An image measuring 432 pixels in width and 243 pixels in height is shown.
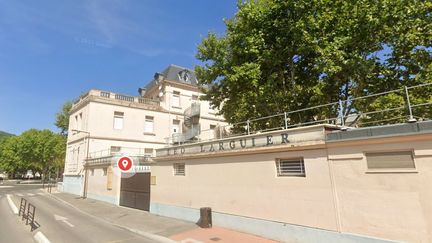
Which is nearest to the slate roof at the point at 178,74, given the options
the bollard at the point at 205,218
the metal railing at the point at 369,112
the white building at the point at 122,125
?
the white building at the point at 122,125

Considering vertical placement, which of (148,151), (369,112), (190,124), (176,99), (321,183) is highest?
(176,99)

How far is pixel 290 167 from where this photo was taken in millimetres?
9633

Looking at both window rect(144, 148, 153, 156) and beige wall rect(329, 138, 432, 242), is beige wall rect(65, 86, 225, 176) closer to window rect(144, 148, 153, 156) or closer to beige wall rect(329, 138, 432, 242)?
window rect(144, 148, 153, 156)

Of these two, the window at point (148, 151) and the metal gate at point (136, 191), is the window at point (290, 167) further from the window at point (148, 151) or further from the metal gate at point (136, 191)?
the window at point (148, 151)

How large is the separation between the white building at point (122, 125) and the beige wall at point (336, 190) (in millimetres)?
10979

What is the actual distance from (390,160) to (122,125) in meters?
24.8

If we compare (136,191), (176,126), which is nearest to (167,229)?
(136,191)

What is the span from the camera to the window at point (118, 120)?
89.5 feet

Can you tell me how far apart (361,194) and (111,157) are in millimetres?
18723

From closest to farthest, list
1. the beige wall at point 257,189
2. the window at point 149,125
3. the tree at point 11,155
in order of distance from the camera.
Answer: the beige wall at point 257,189, the window at point 149,125, the tree at point 11,155

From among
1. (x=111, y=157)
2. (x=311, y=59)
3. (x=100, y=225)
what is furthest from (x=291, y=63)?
(x=111, y=157)

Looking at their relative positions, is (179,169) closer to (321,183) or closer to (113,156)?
(321,183)

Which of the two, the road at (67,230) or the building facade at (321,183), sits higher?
the building facade at (321,183)

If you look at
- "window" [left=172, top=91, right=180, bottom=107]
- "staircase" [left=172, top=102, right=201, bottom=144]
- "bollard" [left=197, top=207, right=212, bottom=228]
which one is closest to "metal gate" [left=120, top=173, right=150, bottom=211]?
"staircase" [left=172, top=102, right=201, bottom=144]
